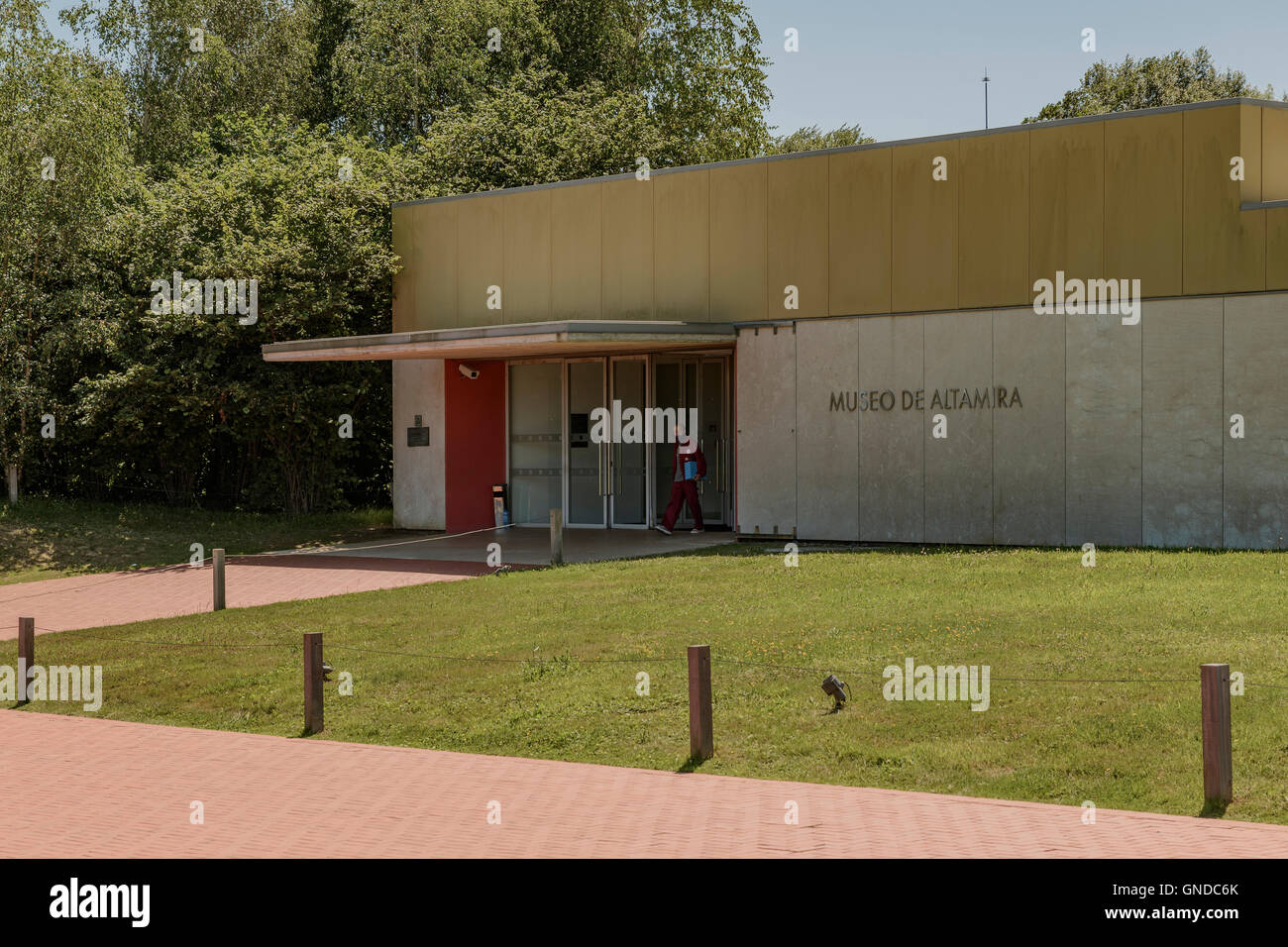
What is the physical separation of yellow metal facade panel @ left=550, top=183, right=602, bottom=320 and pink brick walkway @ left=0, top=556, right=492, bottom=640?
5.36 metres

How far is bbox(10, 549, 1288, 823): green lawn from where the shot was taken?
9625mm

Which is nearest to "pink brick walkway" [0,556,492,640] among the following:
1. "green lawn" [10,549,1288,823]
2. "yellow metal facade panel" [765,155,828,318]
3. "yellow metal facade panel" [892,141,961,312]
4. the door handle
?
"green lawn" [10,549,1288,823]

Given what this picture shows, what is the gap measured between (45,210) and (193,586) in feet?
37.9

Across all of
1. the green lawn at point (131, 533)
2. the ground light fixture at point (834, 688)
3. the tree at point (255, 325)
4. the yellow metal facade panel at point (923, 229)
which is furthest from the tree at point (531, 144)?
the ground light fixture at point (834, 688)

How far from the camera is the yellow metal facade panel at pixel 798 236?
22609 millimetres

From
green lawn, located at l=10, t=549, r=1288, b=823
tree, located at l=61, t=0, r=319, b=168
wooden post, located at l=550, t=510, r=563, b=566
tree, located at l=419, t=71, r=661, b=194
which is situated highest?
tree, located at l=61, t=0, r=319, b=168

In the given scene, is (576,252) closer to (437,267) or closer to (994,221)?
(437,267)

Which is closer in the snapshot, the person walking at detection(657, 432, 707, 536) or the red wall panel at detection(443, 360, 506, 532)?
the person walking at detection(657, 432, 707, 536)

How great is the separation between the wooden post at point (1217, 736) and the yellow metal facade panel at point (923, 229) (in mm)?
13827

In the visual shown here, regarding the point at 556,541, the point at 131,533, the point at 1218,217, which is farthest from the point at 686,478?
the point at 131,533

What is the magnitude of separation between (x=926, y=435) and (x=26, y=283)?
1872 centimetres

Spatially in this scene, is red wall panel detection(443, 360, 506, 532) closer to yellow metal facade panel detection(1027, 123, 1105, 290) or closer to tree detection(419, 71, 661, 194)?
tree detection(419, 71, 661, 194)

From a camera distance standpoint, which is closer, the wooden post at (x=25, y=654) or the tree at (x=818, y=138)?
the wooden post at (x=25, y=654)

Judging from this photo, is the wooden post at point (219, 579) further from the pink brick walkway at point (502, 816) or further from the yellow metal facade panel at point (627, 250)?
the yellow metal facade panel at point (627, 250)
